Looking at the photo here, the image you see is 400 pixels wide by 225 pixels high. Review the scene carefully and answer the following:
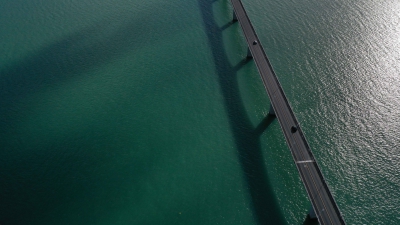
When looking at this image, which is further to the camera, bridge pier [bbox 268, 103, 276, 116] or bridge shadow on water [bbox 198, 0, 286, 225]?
bridge pier [bbox 268, 103, 276, 116]

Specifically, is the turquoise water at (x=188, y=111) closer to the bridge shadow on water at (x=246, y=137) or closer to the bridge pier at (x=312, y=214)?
the bridge shadow on water at (x=246, y=137)

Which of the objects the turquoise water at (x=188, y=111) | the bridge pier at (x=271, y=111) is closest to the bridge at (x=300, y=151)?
the bridge pier at (x=271, y=111)

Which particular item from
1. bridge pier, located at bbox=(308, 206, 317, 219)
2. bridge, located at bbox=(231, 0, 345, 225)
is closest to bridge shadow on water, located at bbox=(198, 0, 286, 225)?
bridge pier, located at bbox=(308, 206, 317, 219)

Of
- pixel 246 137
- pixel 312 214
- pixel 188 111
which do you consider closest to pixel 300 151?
pixel 312 214

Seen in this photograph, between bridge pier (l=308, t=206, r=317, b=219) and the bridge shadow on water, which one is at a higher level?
the bridge shadow on water

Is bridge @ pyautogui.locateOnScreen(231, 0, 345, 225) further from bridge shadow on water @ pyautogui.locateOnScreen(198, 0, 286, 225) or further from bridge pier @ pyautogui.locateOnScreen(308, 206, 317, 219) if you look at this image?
bridge shadow on water @ pyautogui.locateOnScreen(198, 0, 286, 225)

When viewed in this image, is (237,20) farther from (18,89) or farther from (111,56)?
(18,89)
